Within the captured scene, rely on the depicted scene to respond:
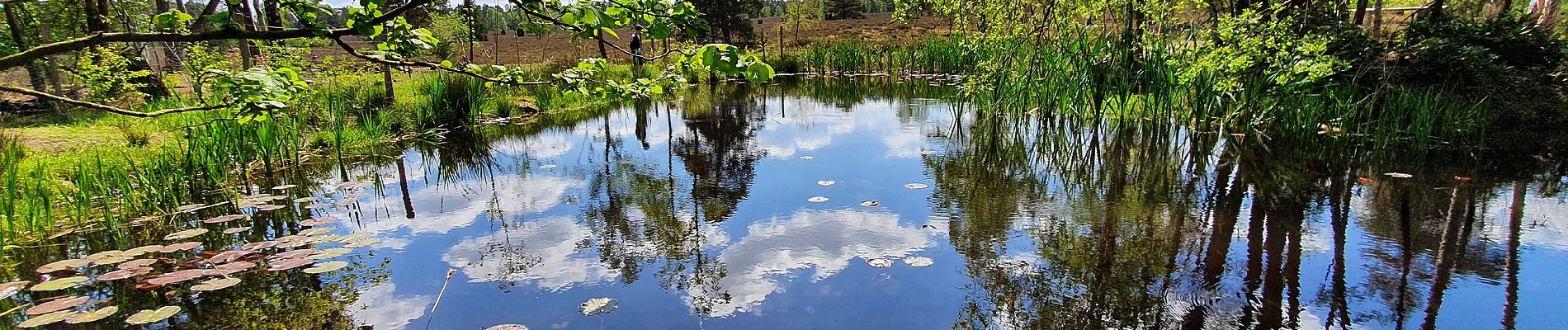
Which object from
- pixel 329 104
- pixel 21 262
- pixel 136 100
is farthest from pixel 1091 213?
pixel 136 100

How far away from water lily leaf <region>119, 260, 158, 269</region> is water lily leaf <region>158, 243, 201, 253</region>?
0.10 metres

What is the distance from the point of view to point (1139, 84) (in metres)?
6.85

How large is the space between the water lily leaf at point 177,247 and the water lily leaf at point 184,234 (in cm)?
14

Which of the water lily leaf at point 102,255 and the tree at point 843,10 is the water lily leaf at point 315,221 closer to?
the water lily leaf at point 102,255

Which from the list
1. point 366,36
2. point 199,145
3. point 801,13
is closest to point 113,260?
point 199,145

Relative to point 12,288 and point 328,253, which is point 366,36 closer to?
point 328,253

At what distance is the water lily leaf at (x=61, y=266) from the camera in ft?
9.56

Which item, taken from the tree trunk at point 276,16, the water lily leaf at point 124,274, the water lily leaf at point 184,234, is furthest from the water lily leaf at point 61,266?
the tree trunk at point 276,16

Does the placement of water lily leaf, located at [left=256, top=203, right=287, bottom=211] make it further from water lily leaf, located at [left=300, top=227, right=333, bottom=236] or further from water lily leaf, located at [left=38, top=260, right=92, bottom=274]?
water lily leaf, located at [left=38, top=260, right=92, bottom=274]

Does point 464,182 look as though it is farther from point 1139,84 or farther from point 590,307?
point 1139,84

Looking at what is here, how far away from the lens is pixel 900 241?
3.39 meters

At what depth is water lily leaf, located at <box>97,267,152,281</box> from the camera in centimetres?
277

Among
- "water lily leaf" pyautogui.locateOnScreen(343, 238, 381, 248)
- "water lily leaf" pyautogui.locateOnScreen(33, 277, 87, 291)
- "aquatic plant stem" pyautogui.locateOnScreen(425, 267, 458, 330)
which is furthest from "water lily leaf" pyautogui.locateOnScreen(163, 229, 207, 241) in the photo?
"aquatic plant stem" pyautogui.locateOnScreen(425, 267, 458, 330)

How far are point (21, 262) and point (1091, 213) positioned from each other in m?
4.71
